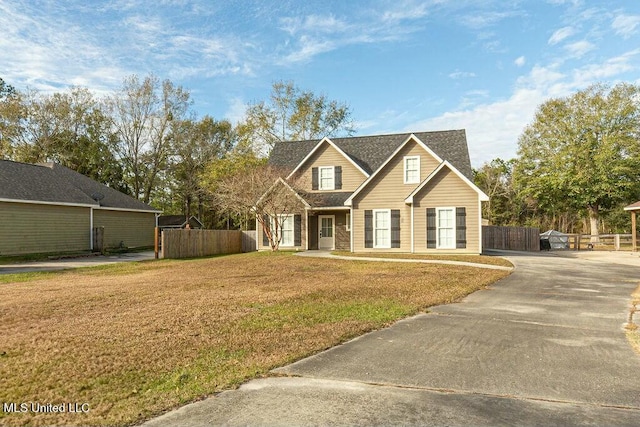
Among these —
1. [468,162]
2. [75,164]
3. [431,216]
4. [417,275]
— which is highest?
[75,164]

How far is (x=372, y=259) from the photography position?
19.2 metres

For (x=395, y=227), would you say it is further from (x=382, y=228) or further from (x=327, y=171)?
(x=327, y=171)

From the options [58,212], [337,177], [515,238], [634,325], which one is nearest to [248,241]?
[337,177]

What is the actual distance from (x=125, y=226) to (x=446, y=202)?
22.6 metres

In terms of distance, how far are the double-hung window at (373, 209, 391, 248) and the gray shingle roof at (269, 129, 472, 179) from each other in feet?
12.9

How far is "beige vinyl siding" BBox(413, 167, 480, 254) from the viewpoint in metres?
21.5

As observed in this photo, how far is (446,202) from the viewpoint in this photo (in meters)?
21.8

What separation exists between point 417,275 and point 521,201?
37301mm

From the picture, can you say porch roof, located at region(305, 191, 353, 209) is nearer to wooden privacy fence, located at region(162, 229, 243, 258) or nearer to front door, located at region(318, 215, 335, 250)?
front door, located at region(318, 215, 335, 250)

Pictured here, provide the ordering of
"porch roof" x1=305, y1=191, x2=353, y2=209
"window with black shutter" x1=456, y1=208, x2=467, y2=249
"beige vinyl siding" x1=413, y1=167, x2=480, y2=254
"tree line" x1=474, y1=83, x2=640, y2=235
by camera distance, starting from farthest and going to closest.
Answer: "tree line" x1=474, y1=83, x2=640, y2=235 → "porch roof" x1=305, y1=191, x2=353, y2=209 → "window with black shutter" x1=456, y1=208, x2=467, y2=249 → "beige vinyl siding" x1=413, y1=167, x2=480, y2=254

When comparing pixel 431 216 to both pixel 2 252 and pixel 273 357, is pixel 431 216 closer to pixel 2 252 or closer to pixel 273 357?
pixel 273 357

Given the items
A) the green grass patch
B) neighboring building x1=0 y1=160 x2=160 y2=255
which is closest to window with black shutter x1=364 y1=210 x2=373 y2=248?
the green grass patch

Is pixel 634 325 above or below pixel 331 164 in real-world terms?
below

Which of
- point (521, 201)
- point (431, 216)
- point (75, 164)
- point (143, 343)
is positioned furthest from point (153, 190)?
point (143, 343)
